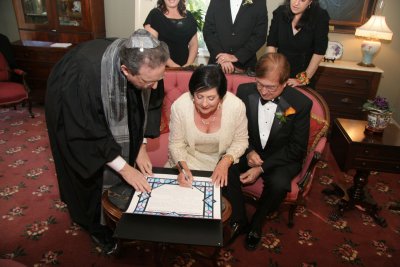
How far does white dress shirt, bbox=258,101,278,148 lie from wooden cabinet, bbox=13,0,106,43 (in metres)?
3.01

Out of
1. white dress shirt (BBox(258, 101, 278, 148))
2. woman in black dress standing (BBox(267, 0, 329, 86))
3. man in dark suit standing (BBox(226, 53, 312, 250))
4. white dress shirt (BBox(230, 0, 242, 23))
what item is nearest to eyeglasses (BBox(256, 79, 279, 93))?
man in dark suit standing (BBox(226, 53, 312, 250))

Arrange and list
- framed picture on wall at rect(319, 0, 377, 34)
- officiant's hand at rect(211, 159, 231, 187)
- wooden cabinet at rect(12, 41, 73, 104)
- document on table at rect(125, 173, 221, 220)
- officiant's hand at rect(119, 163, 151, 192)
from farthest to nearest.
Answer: wooden cabinet at rect(12, 41, 73, 104), framed picture on wall at rect(319, 0, 377, 34), officiant's hand at rect(211, 159, 231, 187), officiant's hand at rect(119, 163, 151, 192), document on table at rect(125, 173, 221, 220)

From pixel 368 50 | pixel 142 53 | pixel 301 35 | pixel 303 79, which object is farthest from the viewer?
pixel 368 50

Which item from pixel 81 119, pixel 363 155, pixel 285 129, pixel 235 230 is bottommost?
pixel 235 230

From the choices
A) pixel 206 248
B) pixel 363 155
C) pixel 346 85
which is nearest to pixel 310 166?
pixel 363 155

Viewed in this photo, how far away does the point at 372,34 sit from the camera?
11.8ft

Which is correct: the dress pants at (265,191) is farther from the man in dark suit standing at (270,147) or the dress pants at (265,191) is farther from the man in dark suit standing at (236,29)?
the man in dark suit standing at (236,29)

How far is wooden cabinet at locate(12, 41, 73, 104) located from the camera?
4.25 meters

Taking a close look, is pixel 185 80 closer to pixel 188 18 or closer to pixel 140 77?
pixel 188 18

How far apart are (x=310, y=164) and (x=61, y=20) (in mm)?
3772

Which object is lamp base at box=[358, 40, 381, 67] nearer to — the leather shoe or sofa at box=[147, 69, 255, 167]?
sofa at box=[147, 69, 255, 167]

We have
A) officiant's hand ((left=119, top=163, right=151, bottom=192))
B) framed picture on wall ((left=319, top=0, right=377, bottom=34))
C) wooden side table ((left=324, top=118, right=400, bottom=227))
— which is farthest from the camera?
framed picture on wall ((left=319, top=0, right=377, bottom=34))

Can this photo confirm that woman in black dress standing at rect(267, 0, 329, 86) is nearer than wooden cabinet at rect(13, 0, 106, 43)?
Yes

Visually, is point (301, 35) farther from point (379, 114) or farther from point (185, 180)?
point (185, 180)
